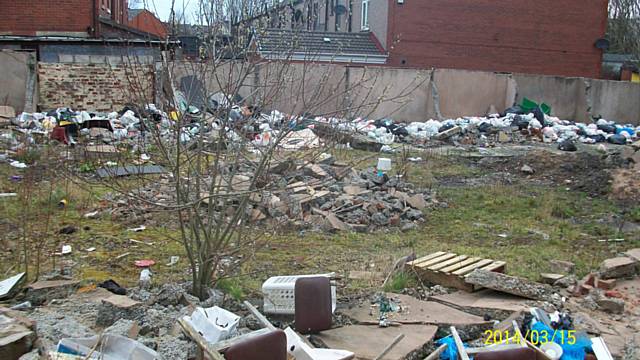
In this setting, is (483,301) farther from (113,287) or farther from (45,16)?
(45,16)

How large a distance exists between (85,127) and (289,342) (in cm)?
1243

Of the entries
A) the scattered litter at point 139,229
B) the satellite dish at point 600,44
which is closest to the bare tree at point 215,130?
the scattered litter at point 139,229

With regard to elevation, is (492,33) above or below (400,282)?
above

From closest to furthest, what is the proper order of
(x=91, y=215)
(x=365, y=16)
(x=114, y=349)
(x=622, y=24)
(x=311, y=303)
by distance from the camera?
1. (x=114, y=349)
2. (x=311, y=303)
3. (x=91, y=215)
4. (x=365, y=16)
5. (x=622, y=24)

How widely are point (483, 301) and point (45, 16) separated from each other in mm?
19214

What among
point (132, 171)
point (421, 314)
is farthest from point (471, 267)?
point (132, 171)

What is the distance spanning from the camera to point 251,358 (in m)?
3.56

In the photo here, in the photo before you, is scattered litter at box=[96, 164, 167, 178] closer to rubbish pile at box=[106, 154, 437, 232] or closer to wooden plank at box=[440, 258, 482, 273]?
rubbish pile at box=[106, 154, 437, 232]

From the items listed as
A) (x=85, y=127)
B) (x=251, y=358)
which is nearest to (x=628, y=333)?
(x=251, y=358)

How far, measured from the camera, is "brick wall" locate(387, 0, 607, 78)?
2705cm

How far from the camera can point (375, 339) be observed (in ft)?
15.2

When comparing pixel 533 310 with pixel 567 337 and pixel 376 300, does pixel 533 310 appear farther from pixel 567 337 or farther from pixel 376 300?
pixel 376 300

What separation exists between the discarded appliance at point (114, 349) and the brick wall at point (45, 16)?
62.8ft

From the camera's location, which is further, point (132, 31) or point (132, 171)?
point (132, 31)
